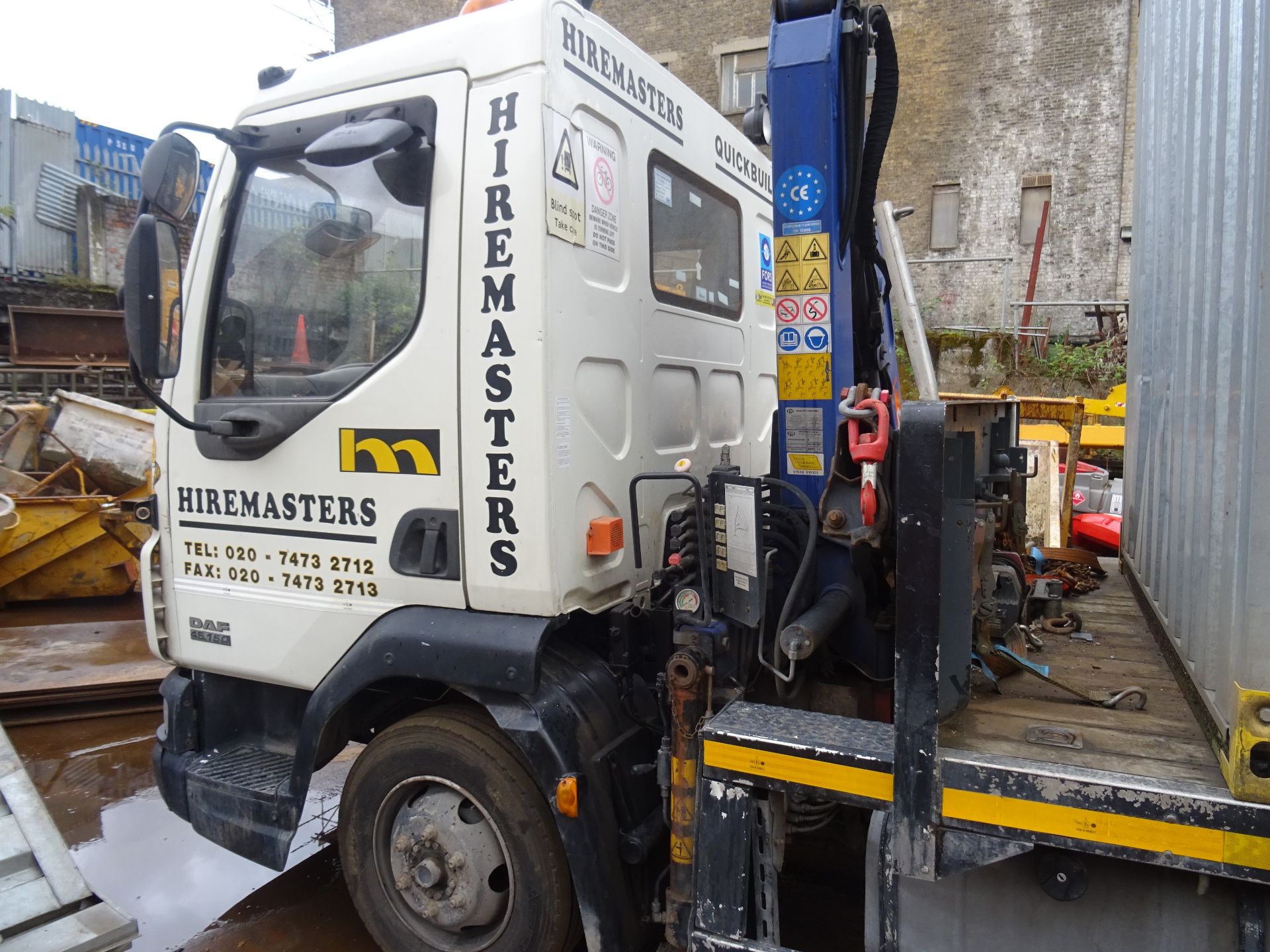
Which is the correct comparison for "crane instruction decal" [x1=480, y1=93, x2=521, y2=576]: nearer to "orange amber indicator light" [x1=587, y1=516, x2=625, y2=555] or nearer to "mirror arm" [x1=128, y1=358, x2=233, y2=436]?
"orange amber indicator light" [x1=587, y1=516, x2=625, y2=555]

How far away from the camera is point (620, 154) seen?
9.00 ft

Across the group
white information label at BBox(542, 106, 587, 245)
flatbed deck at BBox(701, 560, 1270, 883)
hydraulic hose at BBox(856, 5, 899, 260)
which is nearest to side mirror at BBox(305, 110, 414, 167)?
white information label at BBox(542, 106, 587, 245)

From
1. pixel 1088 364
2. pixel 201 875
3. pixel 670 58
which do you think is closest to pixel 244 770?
pixel 201 875

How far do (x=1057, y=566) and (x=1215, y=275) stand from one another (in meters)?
1.95

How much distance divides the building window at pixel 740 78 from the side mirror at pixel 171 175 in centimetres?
1711

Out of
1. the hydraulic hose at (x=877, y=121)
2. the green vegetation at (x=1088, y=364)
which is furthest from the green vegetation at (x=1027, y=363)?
the hydraulic hose at (x=877, y=121)

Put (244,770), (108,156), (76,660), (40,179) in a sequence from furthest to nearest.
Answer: (108,156), (40,179), (76,660), (244,770)

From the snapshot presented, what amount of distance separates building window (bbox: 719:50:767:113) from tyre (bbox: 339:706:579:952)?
58.3 ft

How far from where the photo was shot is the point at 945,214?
17.5m

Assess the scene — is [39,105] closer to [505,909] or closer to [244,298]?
[244,298]

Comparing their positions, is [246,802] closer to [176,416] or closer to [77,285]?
[176,416]

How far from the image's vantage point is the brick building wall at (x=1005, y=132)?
Answer: 15.9 metres

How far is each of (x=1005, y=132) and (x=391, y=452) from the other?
17473 mm

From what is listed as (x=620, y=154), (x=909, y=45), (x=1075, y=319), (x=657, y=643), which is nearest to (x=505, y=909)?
(x=657, y=643)
